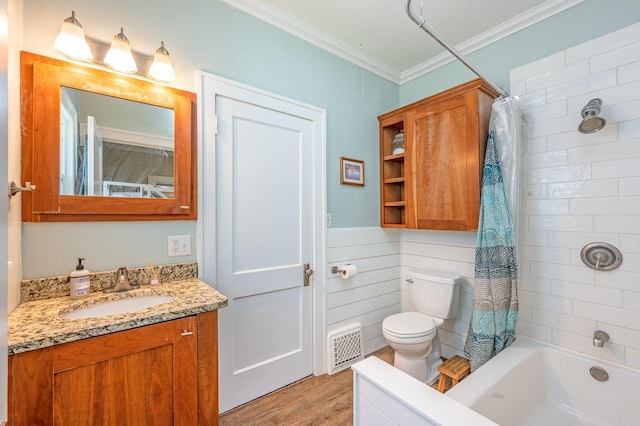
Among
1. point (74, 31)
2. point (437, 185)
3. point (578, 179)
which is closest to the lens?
point (74, 31)

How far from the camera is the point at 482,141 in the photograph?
1.91 m

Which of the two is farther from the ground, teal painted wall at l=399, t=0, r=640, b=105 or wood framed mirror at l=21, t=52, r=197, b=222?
teal painted wall at l=399, t=0, r=640, b=105

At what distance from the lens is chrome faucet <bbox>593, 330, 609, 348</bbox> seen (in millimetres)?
1566

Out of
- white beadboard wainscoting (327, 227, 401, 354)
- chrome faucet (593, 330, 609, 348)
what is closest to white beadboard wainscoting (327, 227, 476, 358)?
white beadboard wainscoting (327, 227, 401, 354)

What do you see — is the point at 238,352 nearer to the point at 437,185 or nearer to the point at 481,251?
the point at 481,251

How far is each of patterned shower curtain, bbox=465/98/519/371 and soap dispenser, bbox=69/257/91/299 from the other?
2091mm

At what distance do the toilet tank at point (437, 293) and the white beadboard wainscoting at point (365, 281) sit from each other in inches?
12.9

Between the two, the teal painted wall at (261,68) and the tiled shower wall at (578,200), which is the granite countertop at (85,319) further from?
the tiled shower wall at (578,200)

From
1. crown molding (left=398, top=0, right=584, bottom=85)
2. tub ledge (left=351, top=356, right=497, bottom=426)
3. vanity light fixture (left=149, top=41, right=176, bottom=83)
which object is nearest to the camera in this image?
tub ledge (left=351, top=356, right=497, bottom=426)

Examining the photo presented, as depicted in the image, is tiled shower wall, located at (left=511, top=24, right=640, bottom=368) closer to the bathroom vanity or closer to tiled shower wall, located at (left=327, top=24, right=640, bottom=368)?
tiled shower wall, located at (left=327, top=24, right=640, bottom=368)

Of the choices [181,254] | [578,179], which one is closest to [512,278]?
[578,179]

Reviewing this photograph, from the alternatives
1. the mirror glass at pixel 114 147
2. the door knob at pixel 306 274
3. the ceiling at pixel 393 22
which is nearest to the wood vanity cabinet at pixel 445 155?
the ceiling at pixel 393 22

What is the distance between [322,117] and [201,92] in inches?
35.3

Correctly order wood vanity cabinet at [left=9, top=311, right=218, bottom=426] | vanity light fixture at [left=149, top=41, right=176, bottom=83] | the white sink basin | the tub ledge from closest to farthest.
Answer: wood vanity cabinet at [left=9, top=311, right=218, bottom=426] < the tub ledge < the white sink basin < vanity light fixture at [left=149, top=41, right=176, bottom=83]
